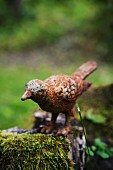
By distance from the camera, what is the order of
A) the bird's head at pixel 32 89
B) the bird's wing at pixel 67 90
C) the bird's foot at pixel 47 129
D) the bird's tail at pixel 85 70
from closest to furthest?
the bird's head at pixel 32 89, the bird's wing at pixel 67 90, the bird's foot at pixel 47 129, the bird's tail at pixel 85 70

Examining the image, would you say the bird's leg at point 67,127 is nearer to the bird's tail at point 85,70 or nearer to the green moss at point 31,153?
the green moss at point 31,153

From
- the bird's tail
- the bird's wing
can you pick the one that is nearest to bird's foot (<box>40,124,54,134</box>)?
the bird's wing

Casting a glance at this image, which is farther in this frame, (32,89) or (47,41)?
(47,41)

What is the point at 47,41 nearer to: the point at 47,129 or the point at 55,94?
the point at 47,129

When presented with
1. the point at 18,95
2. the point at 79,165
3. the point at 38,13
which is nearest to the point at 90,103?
the point at 79,165

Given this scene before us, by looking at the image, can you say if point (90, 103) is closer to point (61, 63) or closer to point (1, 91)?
point (1, 91)

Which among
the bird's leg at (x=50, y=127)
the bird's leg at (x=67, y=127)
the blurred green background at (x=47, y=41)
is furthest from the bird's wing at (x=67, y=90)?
the blurred green background at (x=47, y=41)

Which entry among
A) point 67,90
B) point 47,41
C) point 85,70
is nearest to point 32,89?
point 67,90
